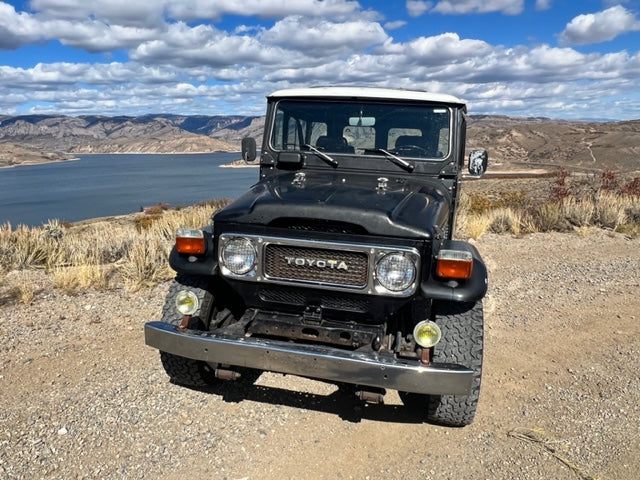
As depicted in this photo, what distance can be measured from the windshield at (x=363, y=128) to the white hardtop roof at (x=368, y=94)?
0.06 metres

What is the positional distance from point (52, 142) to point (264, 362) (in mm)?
218120

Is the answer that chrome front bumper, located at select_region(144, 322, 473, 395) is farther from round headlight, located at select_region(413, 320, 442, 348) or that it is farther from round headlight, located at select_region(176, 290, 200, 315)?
round headlight, located at select_region(176, 290, 200, 315)

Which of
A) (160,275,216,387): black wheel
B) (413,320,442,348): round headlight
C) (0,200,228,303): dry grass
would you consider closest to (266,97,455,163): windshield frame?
(160,275,216,387): black wheel

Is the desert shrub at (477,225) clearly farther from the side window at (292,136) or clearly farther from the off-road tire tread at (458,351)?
the off-road tire tread at (458,351)

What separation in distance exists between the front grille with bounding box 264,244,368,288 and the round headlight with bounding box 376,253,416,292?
3.8 inches

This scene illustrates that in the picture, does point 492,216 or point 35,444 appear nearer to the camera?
point 35,444

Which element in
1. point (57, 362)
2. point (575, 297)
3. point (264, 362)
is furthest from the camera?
point (575, 297)

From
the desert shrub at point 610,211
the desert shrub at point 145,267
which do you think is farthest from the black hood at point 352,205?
the desert shrub at point 610,211

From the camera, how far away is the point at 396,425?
3.47m

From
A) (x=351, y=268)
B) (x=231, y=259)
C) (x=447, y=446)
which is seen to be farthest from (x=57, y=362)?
(x=447, y=446)

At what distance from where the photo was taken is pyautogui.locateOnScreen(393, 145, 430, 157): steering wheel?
4.25 meters

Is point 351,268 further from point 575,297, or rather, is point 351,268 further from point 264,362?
point 575,297

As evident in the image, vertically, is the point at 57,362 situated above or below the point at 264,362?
below

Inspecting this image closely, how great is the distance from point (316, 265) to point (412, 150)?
163cm
